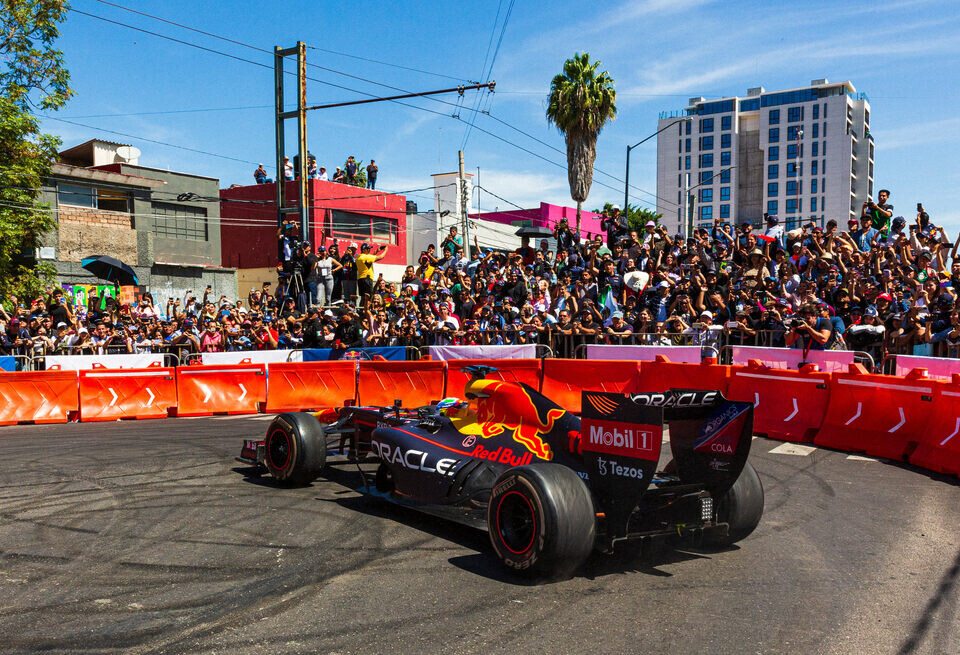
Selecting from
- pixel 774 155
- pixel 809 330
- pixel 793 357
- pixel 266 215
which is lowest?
pixel 793 357

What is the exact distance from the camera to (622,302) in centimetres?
1709

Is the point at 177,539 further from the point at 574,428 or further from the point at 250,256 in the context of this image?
the point at 250,256

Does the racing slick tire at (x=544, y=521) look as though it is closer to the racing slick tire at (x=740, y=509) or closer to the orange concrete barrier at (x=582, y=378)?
the racing slick tire at (x=740, y=509)

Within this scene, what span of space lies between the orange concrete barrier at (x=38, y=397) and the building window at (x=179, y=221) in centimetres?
2011

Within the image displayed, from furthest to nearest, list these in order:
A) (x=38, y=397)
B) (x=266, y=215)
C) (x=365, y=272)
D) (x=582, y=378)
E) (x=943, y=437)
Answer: (x=266, y=215), (x=365, y=272), (x=582, y=378), (x=38, y=397), (x=943, y=437)

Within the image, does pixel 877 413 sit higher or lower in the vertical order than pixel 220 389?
higher

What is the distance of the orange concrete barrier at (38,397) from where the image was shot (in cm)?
1297

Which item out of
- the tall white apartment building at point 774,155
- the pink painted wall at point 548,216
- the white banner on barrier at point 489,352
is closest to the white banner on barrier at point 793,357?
the white banner on barrier at point 489,352

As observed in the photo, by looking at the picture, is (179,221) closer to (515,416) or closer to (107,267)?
(107,267)

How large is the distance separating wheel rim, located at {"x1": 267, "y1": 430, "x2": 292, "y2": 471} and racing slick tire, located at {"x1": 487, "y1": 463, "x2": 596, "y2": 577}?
10.6 feet

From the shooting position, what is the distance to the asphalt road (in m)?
4.10

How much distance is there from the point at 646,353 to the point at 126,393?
9.34 meters

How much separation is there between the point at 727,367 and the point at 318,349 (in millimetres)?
8642

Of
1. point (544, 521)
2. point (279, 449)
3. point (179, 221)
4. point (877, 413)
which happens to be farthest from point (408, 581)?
point (179, 221)
